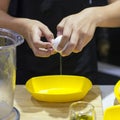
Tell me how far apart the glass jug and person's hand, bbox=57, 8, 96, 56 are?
0.52ft

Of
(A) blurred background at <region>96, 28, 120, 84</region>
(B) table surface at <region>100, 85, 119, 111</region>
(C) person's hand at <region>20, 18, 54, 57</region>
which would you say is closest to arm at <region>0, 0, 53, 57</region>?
(C) person's hand at <region>20, 18, 54, 57</region>

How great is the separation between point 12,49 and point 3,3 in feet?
1.78

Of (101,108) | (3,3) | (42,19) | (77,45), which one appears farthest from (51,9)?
(101,108)

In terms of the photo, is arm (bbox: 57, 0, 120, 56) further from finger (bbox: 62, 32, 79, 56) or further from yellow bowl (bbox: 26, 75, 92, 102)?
yellow bowl (bbox: 26, 75, 92, 102)

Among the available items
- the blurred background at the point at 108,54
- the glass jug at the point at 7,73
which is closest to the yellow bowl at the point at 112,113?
the glass jug at the point at 7,73

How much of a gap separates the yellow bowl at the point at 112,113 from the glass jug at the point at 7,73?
0.91ft

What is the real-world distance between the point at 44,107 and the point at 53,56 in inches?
15.6

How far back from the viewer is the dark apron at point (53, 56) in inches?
59.4

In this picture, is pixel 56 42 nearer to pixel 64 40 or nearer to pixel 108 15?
pixel 64 40

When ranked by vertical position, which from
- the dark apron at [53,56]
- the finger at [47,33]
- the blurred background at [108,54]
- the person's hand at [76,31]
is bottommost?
the blurred background at [108,54]

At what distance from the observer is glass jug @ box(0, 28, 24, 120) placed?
1.01m

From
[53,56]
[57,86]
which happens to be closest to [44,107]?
[57,86]

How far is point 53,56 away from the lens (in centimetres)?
154

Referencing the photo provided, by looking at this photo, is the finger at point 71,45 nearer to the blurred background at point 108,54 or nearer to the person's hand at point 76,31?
the person's hand at point 76,31
